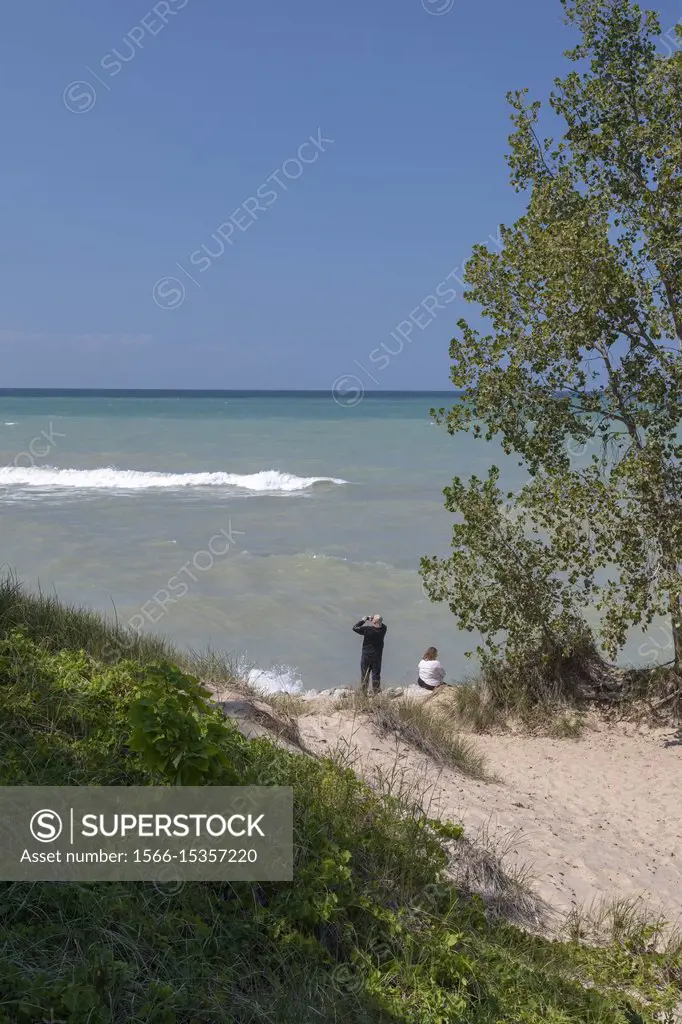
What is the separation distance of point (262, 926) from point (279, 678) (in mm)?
10175

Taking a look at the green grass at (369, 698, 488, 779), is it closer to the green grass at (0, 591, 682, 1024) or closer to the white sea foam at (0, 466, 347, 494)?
the green grass at (0, 591, 682, 1024)

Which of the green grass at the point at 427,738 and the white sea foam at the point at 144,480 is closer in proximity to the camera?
the green grass at the point at 427,738

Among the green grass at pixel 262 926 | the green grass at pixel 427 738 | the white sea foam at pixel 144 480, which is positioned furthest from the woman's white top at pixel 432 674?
the white sea foam at pixel 144 480

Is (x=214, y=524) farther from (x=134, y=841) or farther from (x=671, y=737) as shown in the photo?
(x=134, y=841)

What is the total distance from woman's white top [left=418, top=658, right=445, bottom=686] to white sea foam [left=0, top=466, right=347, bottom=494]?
25909 millimetres

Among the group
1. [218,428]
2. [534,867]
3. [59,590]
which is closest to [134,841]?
[534,867]

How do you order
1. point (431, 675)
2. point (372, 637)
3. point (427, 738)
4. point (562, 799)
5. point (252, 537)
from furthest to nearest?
point (252, 537) → point (431, 675) → point (372, 637) → point (562, 799) → point (427, 738)

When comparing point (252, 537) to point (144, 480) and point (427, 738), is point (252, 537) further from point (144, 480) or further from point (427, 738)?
point (144, 480)

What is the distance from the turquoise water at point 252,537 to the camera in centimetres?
1741

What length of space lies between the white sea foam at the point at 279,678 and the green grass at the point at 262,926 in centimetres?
763

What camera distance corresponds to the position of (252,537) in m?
26.9

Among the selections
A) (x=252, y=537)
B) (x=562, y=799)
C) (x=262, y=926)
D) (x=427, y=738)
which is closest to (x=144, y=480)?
(x=252, y=537)

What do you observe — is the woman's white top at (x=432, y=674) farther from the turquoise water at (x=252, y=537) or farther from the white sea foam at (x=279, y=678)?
the white sea foam at (x=279, y=678)

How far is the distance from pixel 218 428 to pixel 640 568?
210ft
